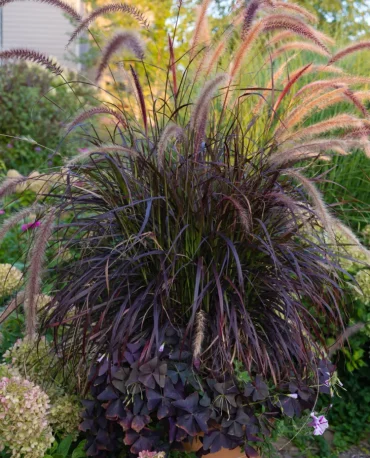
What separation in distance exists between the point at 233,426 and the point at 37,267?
894 millimetres

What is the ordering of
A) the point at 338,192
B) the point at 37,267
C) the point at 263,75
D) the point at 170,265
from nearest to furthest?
the point at 37,267, the point at 170,265, the point at 338,192, the point at 263,75

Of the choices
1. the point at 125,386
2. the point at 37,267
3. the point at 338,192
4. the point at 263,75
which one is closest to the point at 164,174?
the point at 37,267

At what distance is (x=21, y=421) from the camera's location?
1.99m

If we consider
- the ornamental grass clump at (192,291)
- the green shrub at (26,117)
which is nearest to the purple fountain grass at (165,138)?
the ornamental grass clump at (192,291)

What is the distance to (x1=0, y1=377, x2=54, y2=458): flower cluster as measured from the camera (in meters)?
1.97

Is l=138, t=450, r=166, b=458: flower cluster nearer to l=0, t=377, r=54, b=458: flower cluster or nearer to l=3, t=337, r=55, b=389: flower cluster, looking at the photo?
l=0, t=377, r=54, b=458: flower cluster

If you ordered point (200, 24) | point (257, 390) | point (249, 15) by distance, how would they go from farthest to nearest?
point (200, 24) < point (249, 15) < point (257, 390)

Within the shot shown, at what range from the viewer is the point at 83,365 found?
2283 mm

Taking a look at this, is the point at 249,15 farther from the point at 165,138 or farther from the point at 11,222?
the point at 11,222

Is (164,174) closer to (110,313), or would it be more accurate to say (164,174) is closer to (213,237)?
(213,237)

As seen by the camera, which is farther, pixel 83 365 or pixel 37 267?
pixel 83 365

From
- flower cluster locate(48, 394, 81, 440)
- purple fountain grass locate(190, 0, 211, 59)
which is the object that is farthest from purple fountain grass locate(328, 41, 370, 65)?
flower cluster locate(48, 394, 81, 440)

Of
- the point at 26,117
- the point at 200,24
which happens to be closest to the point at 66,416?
the point at 200,24

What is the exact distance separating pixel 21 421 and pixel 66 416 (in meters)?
0.32
